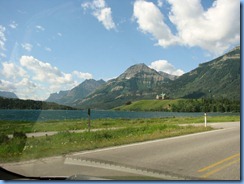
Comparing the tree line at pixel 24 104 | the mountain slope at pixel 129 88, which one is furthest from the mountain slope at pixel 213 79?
the tree line at pixel 24 104

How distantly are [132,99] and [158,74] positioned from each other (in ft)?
9.63

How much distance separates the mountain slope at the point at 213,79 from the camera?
6366mm

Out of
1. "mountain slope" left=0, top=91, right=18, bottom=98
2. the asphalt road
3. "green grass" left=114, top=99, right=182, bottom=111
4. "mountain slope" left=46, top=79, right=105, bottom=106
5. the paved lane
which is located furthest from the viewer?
"green grass" left=114, top=99, right=182, bottom=111

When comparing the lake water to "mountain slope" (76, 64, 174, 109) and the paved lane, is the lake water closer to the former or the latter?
"mountain slope" (76, 64, 174, 109)

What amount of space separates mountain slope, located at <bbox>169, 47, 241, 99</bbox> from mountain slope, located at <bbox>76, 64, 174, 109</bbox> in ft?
2.02

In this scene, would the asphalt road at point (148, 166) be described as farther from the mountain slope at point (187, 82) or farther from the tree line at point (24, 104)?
the mountain slope at point (187, 82)

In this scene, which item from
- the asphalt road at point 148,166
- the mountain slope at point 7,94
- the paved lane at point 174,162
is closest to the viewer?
the asphalt road at point 148,166

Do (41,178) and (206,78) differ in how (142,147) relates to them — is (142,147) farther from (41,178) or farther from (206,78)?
(41,178)

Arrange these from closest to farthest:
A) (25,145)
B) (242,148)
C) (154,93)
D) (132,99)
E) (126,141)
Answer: (242,148) → (25,145) → (154,93) → (132,99) → (126,141)

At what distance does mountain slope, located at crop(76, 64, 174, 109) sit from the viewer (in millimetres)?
7556

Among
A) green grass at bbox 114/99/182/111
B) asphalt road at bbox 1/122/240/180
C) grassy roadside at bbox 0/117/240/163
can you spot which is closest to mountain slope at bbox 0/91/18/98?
grassy roadside at bbox 0/117/240/163

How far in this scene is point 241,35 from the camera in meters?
5.70

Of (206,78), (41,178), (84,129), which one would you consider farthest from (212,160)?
(84,129)

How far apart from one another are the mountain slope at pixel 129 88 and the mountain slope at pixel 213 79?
24.3 inches
